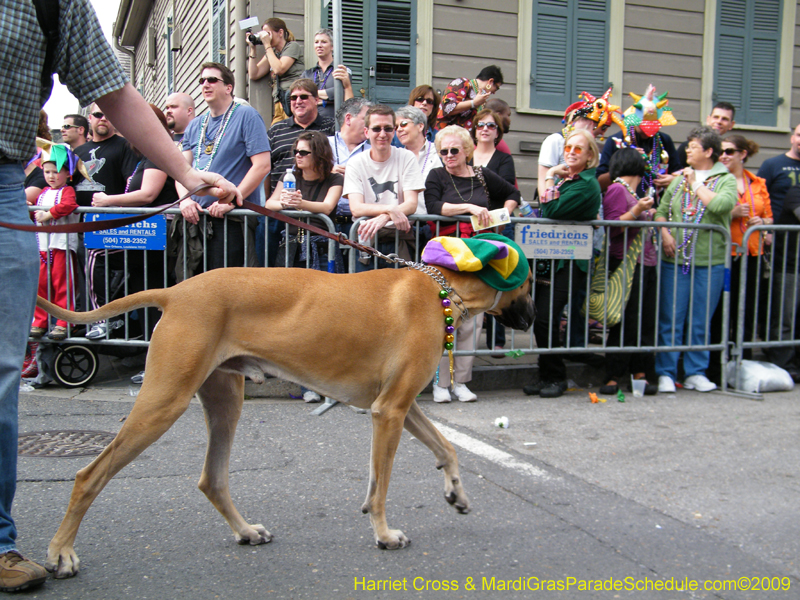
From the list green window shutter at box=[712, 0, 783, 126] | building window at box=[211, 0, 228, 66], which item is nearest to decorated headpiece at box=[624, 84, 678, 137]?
green window shutter at box=[712, 0, 783, 126]

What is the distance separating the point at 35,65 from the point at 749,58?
1211 cm

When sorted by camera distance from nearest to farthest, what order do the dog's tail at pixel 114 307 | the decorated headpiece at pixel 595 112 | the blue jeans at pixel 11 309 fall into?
the blue jeans at pixel 11 309 < the dog's tail at pixel 114 307 < the decorated headpiece at pixel 595 112

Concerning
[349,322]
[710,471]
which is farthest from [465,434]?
[349,322]

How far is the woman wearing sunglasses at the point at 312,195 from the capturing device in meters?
5.88

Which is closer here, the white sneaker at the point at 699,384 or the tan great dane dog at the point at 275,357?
the tan great dane dog at the point at 275,357

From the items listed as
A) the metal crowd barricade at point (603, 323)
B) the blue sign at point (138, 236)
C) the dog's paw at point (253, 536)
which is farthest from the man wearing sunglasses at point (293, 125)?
the dog's paw at point (253, 536)

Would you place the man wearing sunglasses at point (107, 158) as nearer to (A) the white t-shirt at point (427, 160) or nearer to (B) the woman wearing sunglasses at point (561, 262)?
(A) the white t-shirt at point (427, 160)

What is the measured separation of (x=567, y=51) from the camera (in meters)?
10.8

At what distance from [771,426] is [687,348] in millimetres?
1264

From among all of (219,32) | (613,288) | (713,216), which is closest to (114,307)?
(613,288)

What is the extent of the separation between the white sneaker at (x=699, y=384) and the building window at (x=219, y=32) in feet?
25.7

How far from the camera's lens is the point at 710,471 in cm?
422

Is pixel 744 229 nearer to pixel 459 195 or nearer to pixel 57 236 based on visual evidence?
pixel 459 195

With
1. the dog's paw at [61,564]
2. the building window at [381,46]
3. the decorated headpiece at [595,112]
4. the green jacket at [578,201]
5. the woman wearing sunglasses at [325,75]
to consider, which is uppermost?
the building window at [381,46]
